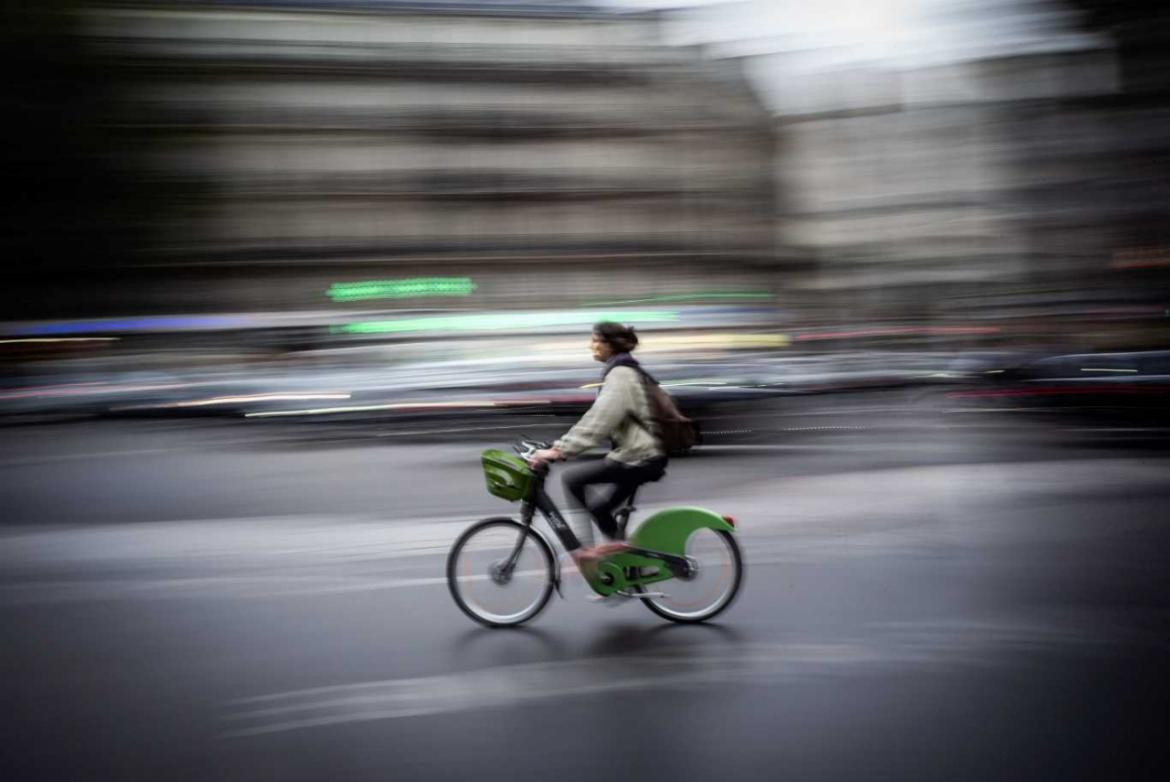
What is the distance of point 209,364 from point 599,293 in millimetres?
37077

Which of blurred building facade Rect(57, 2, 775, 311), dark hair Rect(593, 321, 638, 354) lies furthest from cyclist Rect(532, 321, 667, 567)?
blurred building facade Rect(57, 2, 775, 311)

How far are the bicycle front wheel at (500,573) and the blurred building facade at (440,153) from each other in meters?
47.8

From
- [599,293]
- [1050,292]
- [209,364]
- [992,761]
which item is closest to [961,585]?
[992,761]

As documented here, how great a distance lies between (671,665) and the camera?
17.6 ft

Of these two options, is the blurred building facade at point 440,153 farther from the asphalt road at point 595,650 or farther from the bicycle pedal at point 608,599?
the bicycle pedal at point 608,599

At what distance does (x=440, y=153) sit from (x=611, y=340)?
53.9 meters

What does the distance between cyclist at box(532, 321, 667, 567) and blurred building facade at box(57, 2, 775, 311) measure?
47986 millimetres

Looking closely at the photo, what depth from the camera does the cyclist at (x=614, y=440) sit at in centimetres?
592

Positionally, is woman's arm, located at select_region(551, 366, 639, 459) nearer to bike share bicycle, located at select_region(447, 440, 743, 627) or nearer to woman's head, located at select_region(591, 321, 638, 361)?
woman's head, located at select_region(591, 321, 638, 361)

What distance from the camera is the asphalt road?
4.22m

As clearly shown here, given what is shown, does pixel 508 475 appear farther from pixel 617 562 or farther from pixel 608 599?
pixel 608 599

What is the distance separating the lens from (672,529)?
6.19 m

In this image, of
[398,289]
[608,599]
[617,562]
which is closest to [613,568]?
[617,562]

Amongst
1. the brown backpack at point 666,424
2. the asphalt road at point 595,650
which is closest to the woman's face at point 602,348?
the brown backpack at point 666,424
